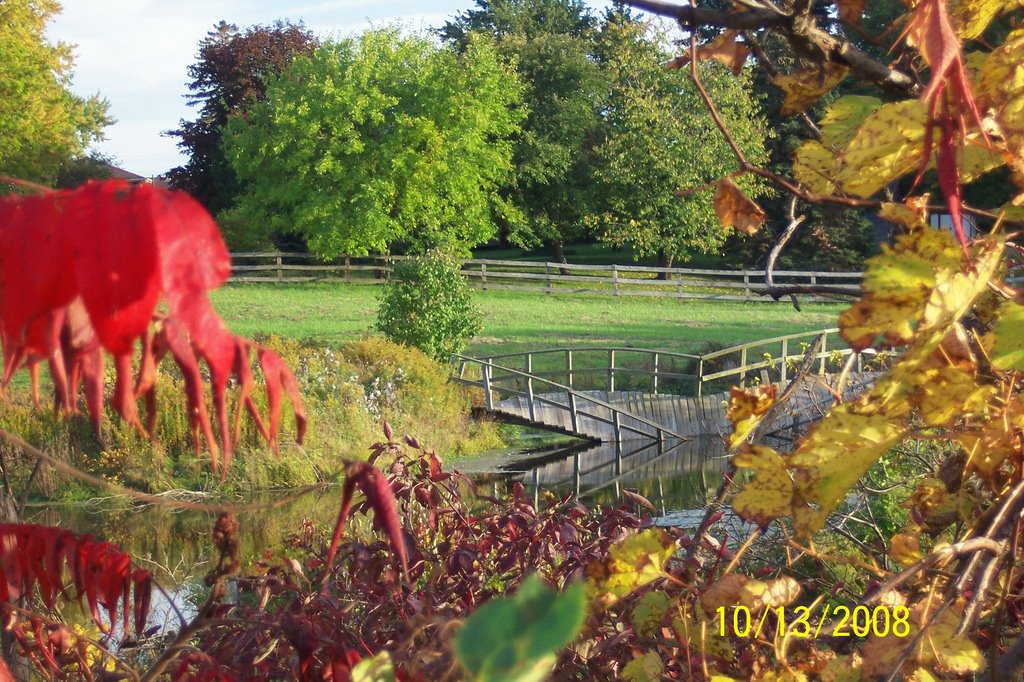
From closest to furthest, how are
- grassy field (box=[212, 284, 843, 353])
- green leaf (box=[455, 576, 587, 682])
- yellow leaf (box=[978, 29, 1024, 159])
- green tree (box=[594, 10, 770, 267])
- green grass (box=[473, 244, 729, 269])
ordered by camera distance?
green leaf (box=[455, 576, 587, 682]), yellow leaf (box=[978, 29, 1024, 159]), grassy field (box=[212, 284, 843, 353]), green tree (box=[594, 10, 770, 267]), green grass (box=[473, 244, 729, 269])

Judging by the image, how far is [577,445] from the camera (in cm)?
1440

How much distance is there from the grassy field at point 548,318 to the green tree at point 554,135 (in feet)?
18.4

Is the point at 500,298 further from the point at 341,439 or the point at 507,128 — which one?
the point at 341,439

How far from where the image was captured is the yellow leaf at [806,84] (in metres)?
1.14

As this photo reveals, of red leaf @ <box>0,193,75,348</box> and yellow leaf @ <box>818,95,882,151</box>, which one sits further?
yellow leaf @ <box>818,95,882,151</box>

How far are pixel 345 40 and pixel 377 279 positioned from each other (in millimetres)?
7552

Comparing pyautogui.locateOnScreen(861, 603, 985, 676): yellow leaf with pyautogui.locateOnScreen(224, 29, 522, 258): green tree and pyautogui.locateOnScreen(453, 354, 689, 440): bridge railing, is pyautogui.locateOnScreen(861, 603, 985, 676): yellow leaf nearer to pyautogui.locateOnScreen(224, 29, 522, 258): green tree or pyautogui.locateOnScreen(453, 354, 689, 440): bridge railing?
pyautogui.locateOnScreen(453, 354, 689, 440): bridge railing

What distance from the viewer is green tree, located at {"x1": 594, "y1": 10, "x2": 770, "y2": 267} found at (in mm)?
31781

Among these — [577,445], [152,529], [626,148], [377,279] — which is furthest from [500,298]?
[152,529]

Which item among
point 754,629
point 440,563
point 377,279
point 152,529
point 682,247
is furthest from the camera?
point 682,247

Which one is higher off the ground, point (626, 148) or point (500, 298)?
point (626, 148)

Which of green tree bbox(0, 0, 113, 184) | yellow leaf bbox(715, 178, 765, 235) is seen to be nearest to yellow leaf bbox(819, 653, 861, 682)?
yellow leaf bbox(715, 178, 765, 235)

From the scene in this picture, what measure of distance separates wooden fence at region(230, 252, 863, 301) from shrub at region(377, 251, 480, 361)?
1296 centimetres

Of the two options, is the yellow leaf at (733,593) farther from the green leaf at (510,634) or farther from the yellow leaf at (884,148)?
the green leaf at (510,634)
